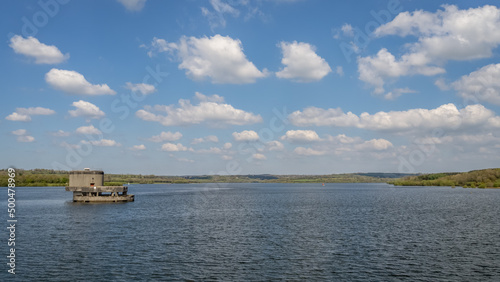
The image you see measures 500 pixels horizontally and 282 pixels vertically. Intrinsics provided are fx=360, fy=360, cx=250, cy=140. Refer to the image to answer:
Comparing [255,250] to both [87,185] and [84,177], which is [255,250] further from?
[87,185]

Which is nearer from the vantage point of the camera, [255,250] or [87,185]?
[255,250]

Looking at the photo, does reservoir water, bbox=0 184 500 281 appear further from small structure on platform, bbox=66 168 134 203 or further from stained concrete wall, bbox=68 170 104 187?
stained concrete wall, bbox=68 170 104 187

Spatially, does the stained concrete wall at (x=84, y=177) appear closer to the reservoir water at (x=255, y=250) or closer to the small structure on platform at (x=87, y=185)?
the small structure on platform at (x=87, y=185)

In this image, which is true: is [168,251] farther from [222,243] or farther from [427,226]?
[427,226]

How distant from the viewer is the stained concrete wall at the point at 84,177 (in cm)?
12244

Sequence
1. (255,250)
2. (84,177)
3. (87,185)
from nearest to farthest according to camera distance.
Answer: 1. (255,250)
2. (84,177)
3. (87,185)

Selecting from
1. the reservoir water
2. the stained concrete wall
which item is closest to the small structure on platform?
the stained concrete wall

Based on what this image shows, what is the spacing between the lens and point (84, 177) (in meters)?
123

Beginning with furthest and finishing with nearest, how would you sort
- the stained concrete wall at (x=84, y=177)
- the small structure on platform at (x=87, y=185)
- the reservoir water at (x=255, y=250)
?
the stained concrete wall at (x=84, y=177), the small structure on platform at (x=87, y=185), the reservoir water at (x=255, y=250)

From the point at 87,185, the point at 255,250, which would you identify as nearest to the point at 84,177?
the point at 87,185

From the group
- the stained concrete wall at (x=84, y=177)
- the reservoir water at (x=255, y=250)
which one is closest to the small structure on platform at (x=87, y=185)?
the stained concrete wall at (x=84, y=177)

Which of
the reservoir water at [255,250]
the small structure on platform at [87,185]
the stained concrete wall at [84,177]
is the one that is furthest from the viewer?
the stained concrete wall at [84,177]

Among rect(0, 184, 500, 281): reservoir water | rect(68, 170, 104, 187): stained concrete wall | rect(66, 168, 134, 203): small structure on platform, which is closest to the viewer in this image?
rect(0, 184, 500, 281): reservoir water

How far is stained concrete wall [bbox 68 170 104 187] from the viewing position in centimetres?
12244
